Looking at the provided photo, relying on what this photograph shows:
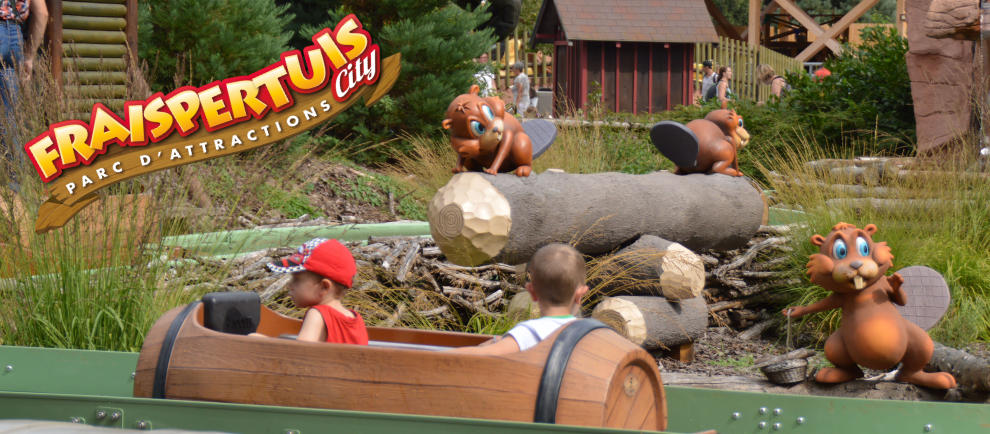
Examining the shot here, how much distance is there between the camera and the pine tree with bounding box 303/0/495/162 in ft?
36.7

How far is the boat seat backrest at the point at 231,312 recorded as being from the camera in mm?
3204

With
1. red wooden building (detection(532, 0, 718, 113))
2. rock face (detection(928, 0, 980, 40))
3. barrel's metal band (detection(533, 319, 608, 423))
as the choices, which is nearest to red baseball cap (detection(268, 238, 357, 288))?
barrel's metal band (detection(533, 319, 608, 423))

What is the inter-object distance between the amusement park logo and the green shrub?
6224mm

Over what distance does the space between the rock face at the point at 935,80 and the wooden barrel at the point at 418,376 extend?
7.11 metres

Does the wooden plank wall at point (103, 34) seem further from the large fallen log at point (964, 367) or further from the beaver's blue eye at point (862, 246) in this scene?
the large fallen log at point (964, 367)

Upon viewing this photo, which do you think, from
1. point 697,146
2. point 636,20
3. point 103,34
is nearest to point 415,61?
point 103,34

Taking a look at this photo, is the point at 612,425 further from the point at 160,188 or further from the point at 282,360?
the point at 160,188

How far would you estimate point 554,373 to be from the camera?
258 cm

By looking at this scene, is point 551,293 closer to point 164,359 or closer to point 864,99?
point 164,359

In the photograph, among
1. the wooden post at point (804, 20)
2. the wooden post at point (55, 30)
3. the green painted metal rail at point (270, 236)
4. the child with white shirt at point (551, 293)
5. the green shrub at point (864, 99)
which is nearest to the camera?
the child with white shirt at point (551, 293)

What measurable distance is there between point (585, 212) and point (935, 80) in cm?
558

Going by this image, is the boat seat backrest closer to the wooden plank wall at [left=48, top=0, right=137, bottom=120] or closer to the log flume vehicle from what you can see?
the log flume vehicle

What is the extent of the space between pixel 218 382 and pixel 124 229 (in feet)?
5.27

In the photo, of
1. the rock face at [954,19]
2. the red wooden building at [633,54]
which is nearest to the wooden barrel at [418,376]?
the rock face at [954,19]
